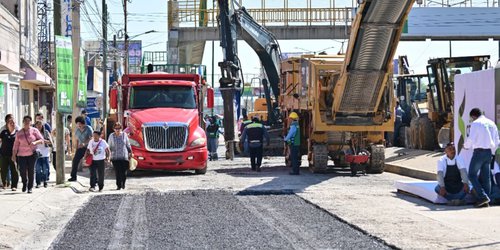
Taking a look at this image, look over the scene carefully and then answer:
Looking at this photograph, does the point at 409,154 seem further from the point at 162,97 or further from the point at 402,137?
the point at 162,97

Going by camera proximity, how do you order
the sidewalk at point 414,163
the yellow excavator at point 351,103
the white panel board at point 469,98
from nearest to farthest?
the white panel board at point 469,98 → the yellow excavator at point 351,103 → the sidewalk at point 414,163

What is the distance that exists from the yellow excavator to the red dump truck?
127 inches

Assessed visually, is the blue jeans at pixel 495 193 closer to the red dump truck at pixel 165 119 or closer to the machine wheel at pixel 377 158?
the machine wheel at pixel 377 158

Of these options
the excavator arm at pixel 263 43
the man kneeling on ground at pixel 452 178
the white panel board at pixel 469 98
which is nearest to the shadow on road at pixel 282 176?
the white panel board at pixel 469 98

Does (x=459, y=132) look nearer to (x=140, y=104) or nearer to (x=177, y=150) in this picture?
(x=177, y=150)

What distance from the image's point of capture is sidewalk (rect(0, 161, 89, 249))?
46.6 feet

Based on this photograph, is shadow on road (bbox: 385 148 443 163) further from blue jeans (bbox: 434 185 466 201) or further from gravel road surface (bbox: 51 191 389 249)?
blue jeans (bbox: 434 185 466 201)

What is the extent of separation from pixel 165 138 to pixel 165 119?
629 millimetres

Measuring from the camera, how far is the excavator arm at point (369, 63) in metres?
21.5

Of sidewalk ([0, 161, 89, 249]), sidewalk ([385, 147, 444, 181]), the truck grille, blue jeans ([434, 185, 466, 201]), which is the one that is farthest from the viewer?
the truck grille

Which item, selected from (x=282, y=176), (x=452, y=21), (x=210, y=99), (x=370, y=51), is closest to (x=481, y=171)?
(x=370, y=51)

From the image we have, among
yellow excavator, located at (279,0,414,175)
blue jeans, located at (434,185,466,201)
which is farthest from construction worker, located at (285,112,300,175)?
blue jeans, located at (434,185,466,201)

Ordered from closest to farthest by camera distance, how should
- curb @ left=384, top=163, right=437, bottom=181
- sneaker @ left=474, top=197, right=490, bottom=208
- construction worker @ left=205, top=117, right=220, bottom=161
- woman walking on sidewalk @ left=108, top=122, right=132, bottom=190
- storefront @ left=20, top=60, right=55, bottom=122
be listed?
1. sneaker @ left=474, top=197, right=490, bottom=208
2. woman walking on sidewalk @ left=108, top=122, right=132, bottom=190
3. curb @ left=384, top=163, right=437, bottom=181
4. construction worker @ left=205, top=117, right=220, bottom=161
5. storefront @ left=20, top=60, right=55, bottom=122

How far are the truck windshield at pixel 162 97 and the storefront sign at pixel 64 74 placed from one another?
4.90m
